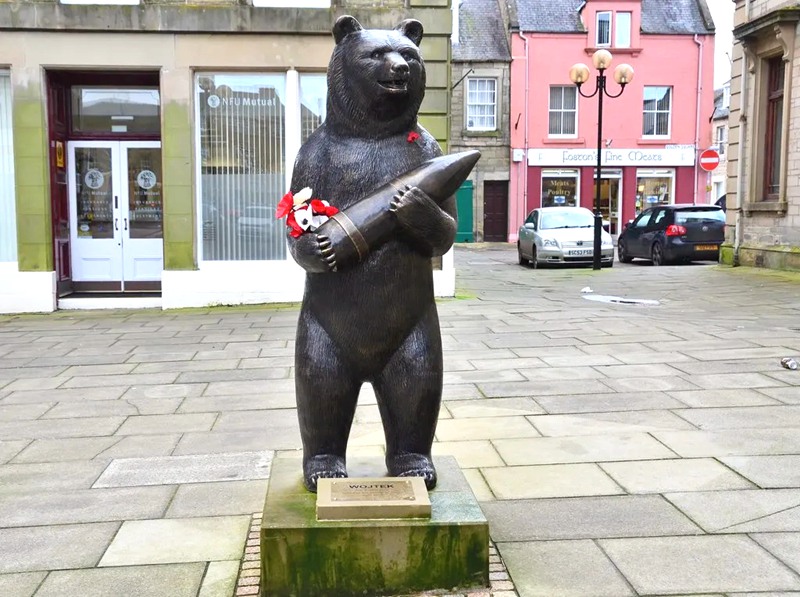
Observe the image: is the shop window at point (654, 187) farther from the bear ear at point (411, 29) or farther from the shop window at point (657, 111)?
the bear ear at point (411, 29)

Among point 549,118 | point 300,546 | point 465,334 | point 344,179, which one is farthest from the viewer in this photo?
point 549,118

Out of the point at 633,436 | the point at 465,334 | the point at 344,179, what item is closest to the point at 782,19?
the point at 465,334

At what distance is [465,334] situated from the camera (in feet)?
28.0

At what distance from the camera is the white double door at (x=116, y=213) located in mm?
11633

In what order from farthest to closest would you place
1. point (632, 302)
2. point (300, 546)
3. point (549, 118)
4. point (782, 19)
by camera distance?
point (549, 118) → point (782, 19) → point (632, 302) → point (300, 546)

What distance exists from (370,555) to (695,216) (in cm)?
1634

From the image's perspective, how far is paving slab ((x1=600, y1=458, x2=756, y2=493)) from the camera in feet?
12.8

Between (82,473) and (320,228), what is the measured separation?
7.50ft

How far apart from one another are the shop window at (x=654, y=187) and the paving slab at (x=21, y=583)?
28.3 m

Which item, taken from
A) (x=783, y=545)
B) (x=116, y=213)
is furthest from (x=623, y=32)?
(x=783, y=545)

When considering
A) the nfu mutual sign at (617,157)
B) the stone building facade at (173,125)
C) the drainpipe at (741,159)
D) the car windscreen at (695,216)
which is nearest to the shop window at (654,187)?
the nfu mutual sign at (617,157)

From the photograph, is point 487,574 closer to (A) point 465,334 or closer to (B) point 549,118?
(A) point 465,334

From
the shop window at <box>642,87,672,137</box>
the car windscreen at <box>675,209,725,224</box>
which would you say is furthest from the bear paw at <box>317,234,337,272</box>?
the shop window at <box>642,87,672,137</box>

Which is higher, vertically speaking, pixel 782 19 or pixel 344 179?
pixel 782 19
